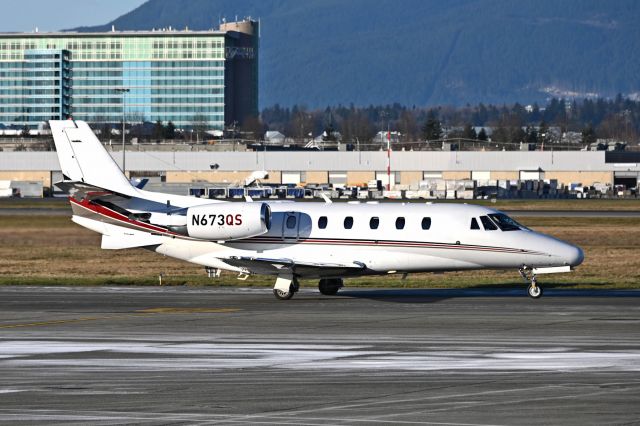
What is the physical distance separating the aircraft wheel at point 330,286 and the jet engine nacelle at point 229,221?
9.97 feet

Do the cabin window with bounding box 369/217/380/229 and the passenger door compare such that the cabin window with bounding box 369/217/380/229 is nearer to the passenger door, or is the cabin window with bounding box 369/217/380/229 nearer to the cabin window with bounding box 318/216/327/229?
the cabin window with bounding box 318/216/327/229

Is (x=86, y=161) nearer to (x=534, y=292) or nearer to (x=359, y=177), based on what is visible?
(x=534, y=292)

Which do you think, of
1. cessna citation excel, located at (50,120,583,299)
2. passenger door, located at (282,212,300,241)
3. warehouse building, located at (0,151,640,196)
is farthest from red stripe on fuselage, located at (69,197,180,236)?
warehouse building, located at (0,151,640,196)

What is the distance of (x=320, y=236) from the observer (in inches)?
1465

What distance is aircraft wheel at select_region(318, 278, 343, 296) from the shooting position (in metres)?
39.1

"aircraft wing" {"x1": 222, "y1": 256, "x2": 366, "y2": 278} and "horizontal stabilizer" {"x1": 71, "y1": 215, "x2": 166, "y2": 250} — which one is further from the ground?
"horizontal stabilizer" {"x1": 71, "y1": 215, "x2": 166, "y2": 250}

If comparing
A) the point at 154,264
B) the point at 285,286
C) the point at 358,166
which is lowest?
the point at 154,264

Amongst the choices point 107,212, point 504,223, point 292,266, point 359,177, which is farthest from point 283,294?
point 359,177

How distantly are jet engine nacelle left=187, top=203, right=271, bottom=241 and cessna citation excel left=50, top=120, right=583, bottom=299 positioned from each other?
3 centimetres

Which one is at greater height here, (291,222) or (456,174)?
(291,222)

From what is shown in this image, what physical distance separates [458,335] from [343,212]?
390 inches

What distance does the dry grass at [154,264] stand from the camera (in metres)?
44.6

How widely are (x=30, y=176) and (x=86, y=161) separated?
11978cm

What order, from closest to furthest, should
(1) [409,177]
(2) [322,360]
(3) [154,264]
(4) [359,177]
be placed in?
(2) [322,360], (3) [154,264], (1) [409,177], (4) [359,177]
